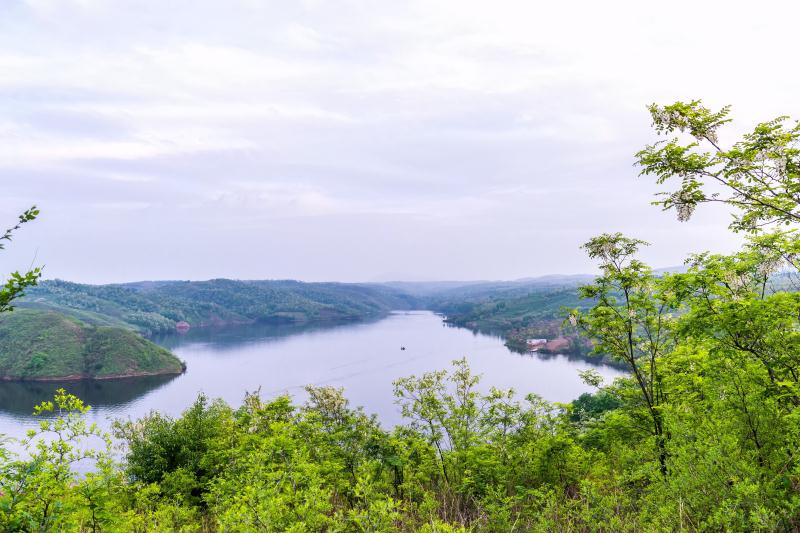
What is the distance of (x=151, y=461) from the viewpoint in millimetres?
22578

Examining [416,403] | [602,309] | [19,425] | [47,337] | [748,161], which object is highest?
[748,161]

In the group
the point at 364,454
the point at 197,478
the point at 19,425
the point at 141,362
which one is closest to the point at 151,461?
the point at 197,478

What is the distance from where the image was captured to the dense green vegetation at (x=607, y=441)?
643 cm

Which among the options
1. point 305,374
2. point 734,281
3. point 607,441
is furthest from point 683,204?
point 305,374

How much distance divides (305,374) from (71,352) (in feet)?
199

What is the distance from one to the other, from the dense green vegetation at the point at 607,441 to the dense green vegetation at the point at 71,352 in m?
108

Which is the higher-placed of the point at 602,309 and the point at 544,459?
the point at 602,309

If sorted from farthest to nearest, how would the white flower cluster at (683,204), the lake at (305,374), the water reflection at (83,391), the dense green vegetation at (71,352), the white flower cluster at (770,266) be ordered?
the dense green vegetation at (71,352)
the water reflection at (83,391)
the lake at (305,374)
the white flower cluster at (770,266)
the white flower cluster at (683,204)

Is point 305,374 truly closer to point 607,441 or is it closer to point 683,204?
point 607,441

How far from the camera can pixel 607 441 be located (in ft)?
46.8

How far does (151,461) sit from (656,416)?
77.4 ft

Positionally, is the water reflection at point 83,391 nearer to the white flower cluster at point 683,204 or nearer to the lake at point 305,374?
the lake at point 305,374

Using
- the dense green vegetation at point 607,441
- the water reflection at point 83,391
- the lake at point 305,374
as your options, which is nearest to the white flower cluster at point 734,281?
the dense green vegetation at point 607,441

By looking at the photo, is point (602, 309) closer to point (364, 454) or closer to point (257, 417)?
point (364, 454)
